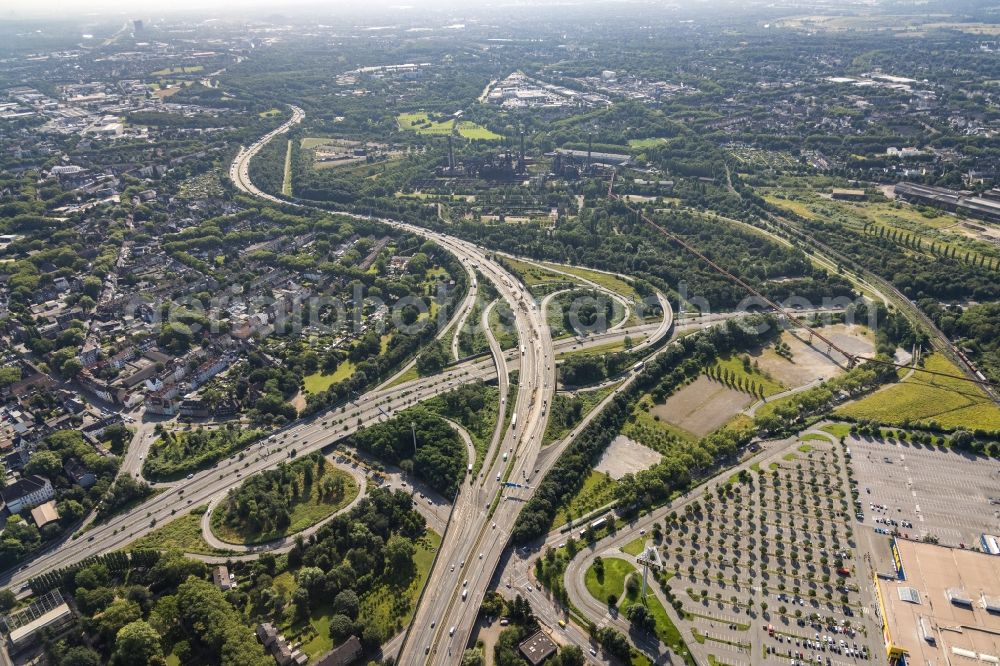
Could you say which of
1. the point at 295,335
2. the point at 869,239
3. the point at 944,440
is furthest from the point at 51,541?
the point at 869,239

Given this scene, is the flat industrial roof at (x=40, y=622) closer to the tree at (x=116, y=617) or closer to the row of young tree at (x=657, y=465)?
the tree at (x=116, y=617)

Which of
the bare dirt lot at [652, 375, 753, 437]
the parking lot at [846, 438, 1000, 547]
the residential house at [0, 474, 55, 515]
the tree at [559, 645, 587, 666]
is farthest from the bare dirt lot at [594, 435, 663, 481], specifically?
the residential house at [0, 474, 55, 515]

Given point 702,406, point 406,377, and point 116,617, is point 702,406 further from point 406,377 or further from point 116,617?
point 116,617

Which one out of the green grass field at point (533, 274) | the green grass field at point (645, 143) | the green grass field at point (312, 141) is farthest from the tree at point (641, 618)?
the green grass field at point (312, 141)

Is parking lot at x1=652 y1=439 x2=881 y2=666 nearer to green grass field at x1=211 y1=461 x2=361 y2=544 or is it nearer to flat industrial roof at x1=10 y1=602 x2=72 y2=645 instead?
green grass field at x1=211 y1=461 x2=361 y2=544

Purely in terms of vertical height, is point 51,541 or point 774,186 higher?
point 774,186

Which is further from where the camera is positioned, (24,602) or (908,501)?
(908,501)

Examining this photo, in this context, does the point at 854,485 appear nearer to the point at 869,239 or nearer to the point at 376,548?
the point at 376,548
